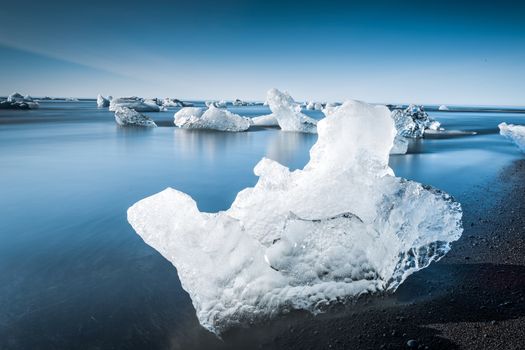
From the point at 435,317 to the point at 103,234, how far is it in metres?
3.78

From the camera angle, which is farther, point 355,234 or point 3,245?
point 3,245

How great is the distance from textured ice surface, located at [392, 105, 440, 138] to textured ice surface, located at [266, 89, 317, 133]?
16.6ft

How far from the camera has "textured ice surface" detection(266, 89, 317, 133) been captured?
61.2 feet

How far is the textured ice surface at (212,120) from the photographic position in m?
19.3

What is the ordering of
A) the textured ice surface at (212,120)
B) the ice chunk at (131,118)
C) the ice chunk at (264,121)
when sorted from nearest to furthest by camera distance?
the textured ice surface at (212,120), the ice chunk at (131,118), the ice chunk at (264,121)

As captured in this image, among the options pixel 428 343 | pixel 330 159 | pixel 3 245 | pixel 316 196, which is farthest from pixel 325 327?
pixel 3 245

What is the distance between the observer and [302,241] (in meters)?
2.63

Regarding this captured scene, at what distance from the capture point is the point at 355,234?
8.94ft

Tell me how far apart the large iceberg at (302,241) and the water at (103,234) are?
1.17 ft

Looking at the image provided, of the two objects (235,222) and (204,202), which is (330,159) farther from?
(204,202)

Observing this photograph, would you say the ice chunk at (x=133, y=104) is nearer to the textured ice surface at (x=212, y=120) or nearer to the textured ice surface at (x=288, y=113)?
the textured ice surface at (x=212, y=120)

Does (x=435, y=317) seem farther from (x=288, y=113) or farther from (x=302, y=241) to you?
(x=288, y=113)

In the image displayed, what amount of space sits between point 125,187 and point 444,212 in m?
6.22

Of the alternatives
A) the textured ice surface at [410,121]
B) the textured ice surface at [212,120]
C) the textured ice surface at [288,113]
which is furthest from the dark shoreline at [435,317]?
the textured ice surface at [212,120]
